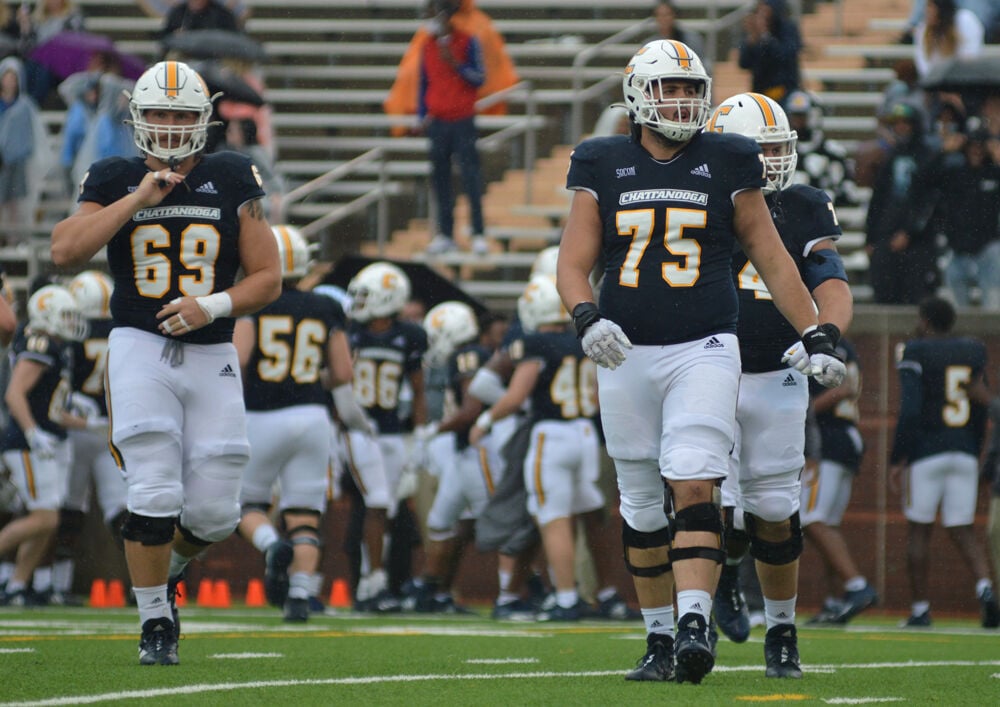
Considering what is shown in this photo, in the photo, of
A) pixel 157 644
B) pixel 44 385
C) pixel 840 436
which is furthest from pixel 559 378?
pixel 157 644

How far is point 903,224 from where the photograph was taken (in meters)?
13.3

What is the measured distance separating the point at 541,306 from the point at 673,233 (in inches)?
222

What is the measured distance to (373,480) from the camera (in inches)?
457

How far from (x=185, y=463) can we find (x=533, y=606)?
19.7ft

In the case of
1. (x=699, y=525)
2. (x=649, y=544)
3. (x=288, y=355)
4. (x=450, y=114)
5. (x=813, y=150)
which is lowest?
(x=649, y=544)

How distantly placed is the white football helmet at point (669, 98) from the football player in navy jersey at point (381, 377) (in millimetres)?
5792

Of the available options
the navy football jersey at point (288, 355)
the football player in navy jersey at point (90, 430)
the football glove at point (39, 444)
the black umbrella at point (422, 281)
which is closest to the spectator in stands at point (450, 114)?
the black umbrella at point (422, 281)

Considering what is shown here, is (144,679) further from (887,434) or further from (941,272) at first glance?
(941,272)

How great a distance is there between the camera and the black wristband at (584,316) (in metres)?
5.88

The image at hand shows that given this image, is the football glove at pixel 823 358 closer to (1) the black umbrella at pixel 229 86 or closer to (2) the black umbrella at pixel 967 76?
(2) the black umbrella at pixel 967 76

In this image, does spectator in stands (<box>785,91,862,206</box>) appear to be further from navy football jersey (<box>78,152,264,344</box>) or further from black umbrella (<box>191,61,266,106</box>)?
navy football jersey (<box>78,152,264,344</box>)

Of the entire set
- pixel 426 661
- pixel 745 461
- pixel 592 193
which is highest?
pixel 592 193

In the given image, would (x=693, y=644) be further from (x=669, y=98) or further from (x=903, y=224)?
(x=903, y=224)

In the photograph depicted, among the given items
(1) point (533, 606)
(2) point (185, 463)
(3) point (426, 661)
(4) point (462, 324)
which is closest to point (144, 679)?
(2) point (185, 463)
